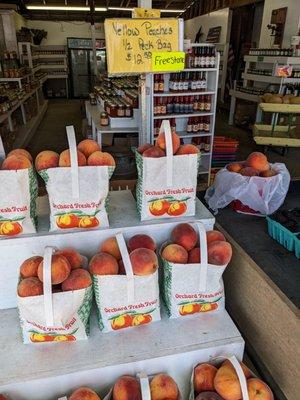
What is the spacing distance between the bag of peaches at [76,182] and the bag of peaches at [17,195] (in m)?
0.06

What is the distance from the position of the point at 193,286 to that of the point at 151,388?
36 centimetres

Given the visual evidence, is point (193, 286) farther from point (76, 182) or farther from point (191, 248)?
point (76, 182)

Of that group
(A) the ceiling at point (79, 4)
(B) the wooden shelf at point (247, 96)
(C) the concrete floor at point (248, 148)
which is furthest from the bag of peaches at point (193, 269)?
(A) the ceiling at point (79, 4)

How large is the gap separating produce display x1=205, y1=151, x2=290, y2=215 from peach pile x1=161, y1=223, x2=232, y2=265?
45cm

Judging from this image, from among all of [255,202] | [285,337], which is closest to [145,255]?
[285,337]

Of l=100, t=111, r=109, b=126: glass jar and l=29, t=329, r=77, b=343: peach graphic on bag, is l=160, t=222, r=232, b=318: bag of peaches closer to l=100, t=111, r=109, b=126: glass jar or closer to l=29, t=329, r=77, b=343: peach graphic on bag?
l=29, t=329, r=77, b=343: peach graphic on bag

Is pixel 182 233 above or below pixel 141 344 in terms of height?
above

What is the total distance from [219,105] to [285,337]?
871 centimetres

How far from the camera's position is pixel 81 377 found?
1.10 meters

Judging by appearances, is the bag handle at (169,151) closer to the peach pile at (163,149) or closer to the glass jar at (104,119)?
the peach pile at (163,149)

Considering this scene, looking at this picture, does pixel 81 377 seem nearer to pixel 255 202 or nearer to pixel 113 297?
pixel 113 297

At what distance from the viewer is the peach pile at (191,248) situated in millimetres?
1211

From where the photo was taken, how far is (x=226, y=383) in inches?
41.2

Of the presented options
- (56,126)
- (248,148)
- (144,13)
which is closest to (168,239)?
(144,13)
